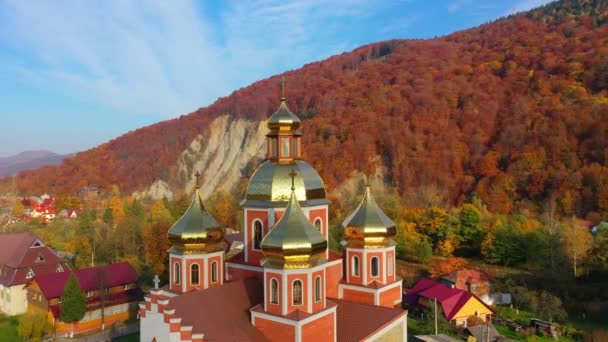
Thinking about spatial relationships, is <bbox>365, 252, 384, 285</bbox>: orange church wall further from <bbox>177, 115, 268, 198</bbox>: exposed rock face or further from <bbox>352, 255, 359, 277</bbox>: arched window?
<bbox>177, 115, 268, 198</bbox>: exposed rock face

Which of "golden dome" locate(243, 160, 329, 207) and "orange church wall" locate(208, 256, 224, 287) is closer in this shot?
"golden dome" locate(243, 160, 329, 207)

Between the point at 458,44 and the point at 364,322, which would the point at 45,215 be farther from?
the point at 458,44

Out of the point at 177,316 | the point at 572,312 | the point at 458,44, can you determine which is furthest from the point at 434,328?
the point at 458,44

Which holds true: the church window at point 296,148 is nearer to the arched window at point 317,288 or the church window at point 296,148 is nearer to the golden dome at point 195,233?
the golden dome at point 195,233

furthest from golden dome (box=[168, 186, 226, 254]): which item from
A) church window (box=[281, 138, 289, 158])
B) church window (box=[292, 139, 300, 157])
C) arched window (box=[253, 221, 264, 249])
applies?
church window (box=[292, 139, 300, 157])

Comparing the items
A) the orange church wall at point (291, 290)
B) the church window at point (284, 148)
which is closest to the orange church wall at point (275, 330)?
the orange church wall at point (291, 290)

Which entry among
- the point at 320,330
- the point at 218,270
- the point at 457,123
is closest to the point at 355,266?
the point at 320,330

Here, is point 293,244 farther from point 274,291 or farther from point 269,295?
point 269,295
